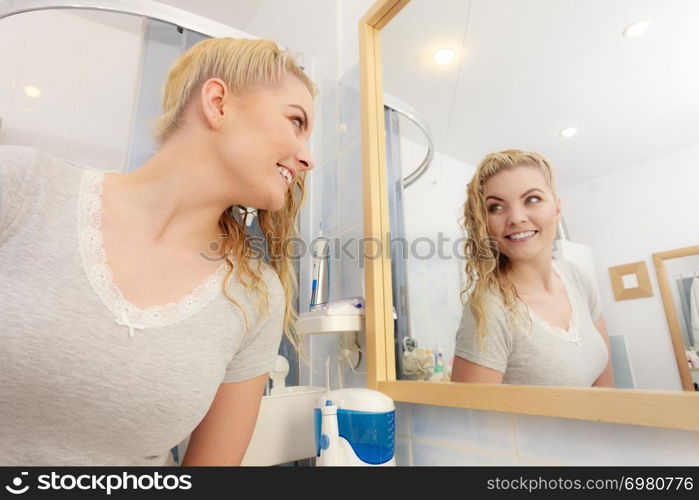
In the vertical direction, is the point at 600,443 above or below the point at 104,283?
below

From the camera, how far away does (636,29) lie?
0.55m

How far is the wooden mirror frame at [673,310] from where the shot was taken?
1.50 ft

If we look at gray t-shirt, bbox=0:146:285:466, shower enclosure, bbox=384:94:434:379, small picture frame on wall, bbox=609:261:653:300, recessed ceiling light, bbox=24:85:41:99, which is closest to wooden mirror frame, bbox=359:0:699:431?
shower enclosure, bbox=384:94:434:379

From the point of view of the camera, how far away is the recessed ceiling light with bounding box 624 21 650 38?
1.77 ft

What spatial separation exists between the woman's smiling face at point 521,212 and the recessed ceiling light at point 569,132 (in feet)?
0.21

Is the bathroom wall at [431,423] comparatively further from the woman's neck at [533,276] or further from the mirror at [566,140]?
the woman's neck at [533,276]

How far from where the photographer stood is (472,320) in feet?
2.27

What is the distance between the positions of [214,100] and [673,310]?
78 cm

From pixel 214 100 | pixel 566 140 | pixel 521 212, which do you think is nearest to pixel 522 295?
pixel 521 212

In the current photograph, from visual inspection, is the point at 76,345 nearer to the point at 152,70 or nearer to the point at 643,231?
the point at 643,231

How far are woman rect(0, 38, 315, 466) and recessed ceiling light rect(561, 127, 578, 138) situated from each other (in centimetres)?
45
